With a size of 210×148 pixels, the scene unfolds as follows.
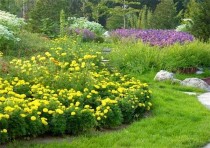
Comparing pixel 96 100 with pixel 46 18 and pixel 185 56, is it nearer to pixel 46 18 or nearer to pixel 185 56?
pixel 185 56

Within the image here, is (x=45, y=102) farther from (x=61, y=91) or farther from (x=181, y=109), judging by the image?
(x=181, y=109)

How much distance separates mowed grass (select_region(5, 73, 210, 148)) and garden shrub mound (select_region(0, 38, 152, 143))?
6.8 inches

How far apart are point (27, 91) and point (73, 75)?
98 cm

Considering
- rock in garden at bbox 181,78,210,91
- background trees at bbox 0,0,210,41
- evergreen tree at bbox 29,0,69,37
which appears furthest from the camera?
evergreen tree at bbox 29,0,69,37

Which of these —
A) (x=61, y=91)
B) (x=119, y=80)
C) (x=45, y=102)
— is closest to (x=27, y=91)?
(x=61, y=91)

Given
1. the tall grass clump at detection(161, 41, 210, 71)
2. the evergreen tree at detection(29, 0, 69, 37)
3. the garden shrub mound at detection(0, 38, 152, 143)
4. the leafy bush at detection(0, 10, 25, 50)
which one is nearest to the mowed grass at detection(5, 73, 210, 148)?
the garden shrub mound at detection(0, 38, 152, 143)

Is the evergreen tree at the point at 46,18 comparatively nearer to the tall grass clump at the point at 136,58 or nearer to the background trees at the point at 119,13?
the background trees at the point at 119,13

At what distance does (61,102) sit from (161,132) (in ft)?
4.99

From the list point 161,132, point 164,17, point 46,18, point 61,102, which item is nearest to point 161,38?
point 46,18

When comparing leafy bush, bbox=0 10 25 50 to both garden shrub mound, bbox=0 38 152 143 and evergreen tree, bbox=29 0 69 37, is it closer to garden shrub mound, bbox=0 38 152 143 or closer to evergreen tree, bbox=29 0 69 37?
garden shrub mound, bbox=0 38 152 143

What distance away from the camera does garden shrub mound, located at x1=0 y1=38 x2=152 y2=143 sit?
17.7 ft

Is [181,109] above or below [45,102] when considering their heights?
below

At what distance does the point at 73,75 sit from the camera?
7.51 metres

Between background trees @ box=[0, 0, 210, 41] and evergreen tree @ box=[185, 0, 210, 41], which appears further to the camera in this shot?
background trees @ box=[0, 0, 210, 41]
